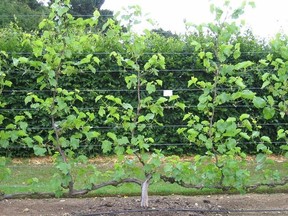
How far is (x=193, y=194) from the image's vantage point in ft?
20.4

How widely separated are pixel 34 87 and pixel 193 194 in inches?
153

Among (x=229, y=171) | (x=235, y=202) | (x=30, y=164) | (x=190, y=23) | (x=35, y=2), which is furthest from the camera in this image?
(x=35, y=2)

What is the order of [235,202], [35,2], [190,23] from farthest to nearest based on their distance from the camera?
[35,2]
[235,202]
[190,23]

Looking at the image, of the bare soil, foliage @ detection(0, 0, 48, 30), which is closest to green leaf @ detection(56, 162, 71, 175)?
the bare soil

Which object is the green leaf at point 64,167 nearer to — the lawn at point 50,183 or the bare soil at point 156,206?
the lawn at point 50,183

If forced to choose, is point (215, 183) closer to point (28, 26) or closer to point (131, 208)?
point (131, 208)

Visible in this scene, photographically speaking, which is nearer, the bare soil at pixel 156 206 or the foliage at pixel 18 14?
the bare soil at pixel 156 206

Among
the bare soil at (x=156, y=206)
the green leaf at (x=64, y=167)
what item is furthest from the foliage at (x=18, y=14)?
the green leaf at (x=64, y=167)

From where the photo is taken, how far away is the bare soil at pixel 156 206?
4.92 meters

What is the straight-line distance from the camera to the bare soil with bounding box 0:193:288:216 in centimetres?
492

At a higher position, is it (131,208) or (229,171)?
(229,171)

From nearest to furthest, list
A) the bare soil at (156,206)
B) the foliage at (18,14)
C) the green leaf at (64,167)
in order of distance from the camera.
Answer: the green leaf at (64,167)
the bare soil at (156,206)
the foliage at (18,14)

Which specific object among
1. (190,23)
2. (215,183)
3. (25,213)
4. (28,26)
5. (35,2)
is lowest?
(25,213)

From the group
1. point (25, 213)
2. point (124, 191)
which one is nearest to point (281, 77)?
point (124, 191)
